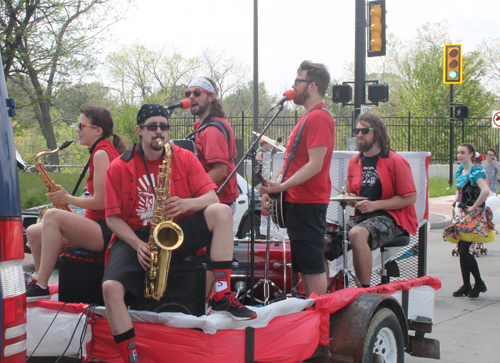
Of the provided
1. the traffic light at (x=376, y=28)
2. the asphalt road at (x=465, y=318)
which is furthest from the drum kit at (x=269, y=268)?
the traffic light at (x=376, y=28)

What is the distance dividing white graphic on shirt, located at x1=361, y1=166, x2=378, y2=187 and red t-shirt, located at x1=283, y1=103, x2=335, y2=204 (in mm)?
879

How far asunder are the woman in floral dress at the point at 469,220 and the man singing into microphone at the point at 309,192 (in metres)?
3.71

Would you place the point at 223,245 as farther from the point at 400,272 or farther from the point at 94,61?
the point at 94,61

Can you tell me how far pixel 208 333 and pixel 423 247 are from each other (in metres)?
2.80

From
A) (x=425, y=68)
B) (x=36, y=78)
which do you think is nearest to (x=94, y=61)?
(x=36, y=78)

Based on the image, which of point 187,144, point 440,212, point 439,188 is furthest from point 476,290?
point 439,188

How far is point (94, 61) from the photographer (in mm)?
18109

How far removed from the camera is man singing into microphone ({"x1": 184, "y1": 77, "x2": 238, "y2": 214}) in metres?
4.20

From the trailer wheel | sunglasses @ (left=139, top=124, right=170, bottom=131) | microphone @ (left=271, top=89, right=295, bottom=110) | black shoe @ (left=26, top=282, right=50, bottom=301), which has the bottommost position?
the trailer wheel

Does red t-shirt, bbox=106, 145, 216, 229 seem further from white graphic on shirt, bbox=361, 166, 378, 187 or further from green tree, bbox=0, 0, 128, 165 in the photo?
green tree, bbox=0, 0, 128, 165

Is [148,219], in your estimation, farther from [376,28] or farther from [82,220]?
[376,28]

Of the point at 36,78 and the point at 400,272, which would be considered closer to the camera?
the point at 400,272

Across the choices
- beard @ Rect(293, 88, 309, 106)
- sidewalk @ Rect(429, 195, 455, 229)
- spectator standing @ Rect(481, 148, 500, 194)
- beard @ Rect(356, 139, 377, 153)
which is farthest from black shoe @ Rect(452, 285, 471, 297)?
spectator standing @ Rect(481, 148, 500, 194)

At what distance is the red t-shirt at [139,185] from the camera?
3.25 meters
